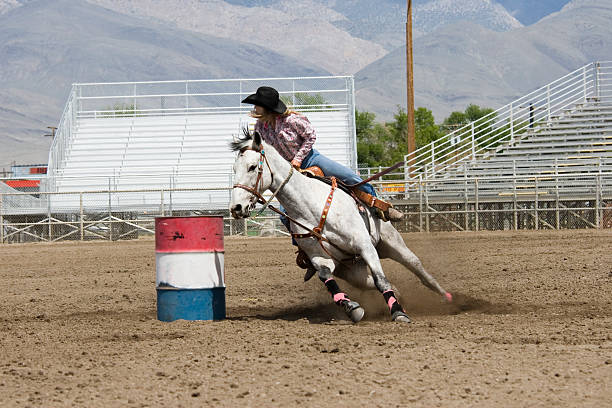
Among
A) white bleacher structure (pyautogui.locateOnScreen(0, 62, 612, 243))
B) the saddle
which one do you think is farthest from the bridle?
white bleacher structure (pyautogui.locateOnScreen(0, 62, 612, 243))

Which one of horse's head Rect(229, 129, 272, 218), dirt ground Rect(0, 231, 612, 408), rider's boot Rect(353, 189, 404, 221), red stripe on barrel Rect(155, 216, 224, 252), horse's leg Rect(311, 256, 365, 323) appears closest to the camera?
dirt ground Rect(0, 231, 612, 408)

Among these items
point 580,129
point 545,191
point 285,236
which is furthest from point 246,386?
point 580,129

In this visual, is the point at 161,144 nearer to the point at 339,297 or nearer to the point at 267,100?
the point at 267,100

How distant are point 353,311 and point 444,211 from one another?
18633 millimetres

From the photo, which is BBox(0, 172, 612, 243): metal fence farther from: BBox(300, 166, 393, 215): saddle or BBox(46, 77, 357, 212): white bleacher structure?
BBox(300, 166, 393, 215): saddle

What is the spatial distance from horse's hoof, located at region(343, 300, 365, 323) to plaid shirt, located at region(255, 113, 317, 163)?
5.00 ft

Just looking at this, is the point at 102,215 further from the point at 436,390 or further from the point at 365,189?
the point at 436,390

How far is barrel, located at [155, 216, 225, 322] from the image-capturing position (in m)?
7.91

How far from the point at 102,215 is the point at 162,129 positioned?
9.72 meters

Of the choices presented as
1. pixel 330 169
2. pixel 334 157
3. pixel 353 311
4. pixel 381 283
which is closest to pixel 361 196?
pixel 330 169

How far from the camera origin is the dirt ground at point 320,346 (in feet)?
16.1

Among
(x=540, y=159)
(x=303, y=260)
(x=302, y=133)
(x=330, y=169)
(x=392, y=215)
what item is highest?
(x=540, y=159)

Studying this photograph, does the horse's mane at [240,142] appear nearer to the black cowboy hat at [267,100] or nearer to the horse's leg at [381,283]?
the black cowboy hat at [267,100]

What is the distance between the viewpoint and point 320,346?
20.7ft
